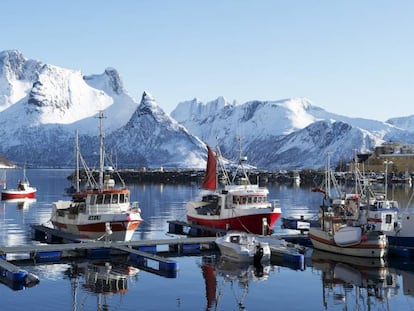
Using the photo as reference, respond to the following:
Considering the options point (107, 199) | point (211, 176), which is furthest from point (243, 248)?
point (211, 176)

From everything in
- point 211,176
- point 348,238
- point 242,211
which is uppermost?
point 211,176

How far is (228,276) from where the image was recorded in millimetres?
43000

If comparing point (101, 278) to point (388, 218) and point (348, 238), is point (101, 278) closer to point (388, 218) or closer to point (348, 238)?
point (348, 238)

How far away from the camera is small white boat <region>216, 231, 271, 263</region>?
152ft

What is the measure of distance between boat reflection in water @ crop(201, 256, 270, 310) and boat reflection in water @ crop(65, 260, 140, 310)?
474cm

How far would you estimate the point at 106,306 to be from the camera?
35.8 metres

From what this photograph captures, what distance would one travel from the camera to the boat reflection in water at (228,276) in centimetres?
3812

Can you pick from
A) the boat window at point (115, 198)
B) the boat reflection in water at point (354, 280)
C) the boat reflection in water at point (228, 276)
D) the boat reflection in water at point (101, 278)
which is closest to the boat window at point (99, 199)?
the boat window at point (115, 198)

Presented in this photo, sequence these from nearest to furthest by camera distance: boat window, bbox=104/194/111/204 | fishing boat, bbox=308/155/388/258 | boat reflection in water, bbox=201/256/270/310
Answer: boat reflection in water, bbox=201/256/270/310, fishing boat, bbox=308/155/388/258, boat window, bbox=104/194/111/204

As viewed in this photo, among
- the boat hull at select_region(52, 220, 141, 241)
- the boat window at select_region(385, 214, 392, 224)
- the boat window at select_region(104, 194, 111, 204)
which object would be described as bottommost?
the boat hull at select_region(52, 220, 141, 241)

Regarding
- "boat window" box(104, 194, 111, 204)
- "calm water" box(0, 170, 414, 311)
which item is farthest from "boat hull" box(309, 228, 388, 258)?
"boat window" box(104, 194, 111, 204)

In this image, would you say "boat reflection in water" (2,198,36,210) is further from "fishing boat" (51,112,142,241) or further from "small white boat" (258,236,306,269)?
"small white boat" (258,236,306,269)

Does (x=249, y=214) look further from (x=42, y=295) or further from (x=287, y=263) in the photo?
(x=42, y=295)

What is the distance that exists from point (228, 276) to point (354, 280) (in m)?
7.60
